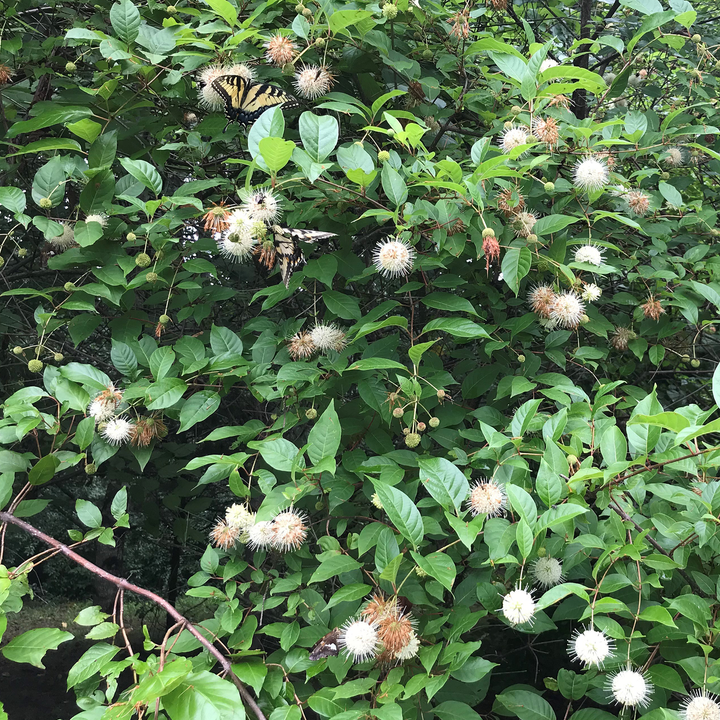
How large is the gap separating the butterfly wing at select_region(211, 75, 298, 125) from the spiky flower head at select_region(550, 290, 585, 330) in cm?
95

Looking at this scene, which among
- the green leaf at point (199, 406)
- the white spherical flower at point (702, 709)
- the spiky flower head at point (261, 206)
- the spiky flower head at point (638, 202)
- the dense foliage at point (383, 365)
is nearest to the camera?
the white spherical flower at point (702, 709)

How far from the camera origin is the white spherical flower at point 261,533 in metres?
1.41

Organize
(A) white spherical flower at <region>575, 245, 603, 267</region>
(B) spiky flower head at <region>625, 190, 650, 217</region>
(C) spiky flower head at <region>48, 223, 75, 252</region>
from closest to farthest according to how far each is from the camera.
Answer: (A) white spherical flower at <region>575, 245, 603, 267</region> → (C) spiky flower head at <region>48, 223, 75, 252</region> → (B) spiky flower head at <region>625, 190, 650, 217</region>

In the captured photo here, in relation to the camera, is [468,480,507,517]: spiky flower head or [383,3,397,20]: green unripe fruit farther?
[383,3,397,20]: green unripe fruit

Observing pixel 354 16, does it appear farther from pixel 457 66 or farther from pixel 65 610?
pixel 65 610

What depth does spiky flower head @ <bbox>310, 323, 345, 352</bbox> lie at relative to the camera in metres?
1.71

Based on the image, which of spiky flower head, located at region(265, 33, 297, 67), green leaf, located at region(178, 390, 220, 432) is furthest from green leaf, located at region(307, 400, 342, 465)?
spiky flower head, located at region(265, 33, 297, 67)

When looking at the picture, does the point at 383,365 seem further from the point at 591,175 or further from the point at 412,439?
the point at 591,175

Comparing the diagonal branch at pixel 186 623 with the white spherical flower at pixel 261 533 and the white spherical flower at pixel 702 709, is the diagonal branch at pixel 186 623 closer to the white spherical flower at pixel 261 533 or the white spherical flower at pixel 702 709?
the white spherical flower at pixel 261 533

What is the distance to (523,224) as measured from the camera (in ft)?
5.39

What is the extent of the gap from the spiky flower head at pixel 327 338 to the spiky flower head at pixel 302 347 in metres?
0.01

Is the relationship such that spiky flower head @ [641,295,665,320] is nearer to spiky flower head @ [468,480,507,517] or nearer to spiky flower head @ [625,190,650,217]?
spiky flower head @ [625,190,650,217]

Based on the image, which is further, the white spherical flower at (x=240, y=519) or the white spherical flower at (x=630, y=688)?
the white spherical flower at (x=240, y=519)

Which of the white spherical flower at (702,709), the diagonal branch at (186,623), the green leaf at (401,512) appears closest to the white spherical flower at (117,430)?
the diagonal branch at (186,623)
